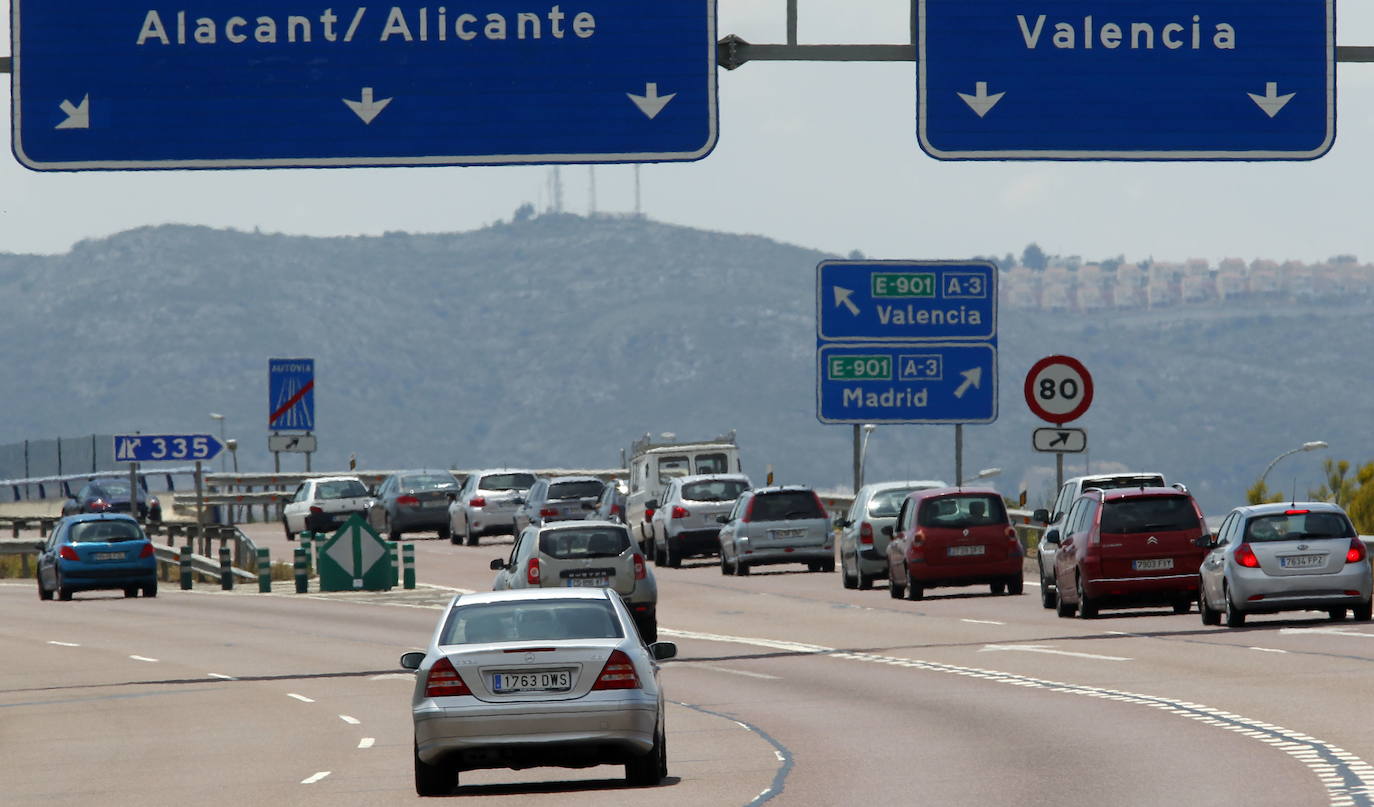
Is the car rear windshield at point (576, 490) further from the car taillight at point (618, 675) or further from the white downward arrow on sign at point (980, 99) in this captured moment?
the car taillight at point (618, 675)

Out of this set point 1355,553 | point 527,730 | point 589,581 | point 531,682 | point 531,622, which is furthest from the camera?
point 589,581

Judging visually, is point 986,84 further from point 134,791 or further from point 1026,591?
point 1026,591

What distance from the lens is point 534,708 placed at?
14.6 metres

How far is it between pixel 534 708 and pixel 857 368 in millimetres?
24589

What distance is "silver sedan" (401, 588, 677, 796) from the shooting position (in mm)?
14547

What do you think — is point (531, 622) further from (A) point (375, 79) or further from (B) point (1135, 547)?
(B) point (1135, 547)

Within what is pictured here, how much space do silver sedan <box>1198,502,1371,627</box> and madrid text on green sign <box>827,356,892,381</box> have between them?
1217cm

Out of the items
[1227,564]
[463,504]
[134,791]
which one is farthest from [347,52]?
[463,504]

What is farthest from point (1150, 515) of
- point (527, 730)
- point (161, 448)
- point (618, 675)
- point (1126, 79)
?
point (161, 448)

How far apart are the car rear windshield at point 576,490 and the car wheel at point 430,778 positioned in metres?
36.2

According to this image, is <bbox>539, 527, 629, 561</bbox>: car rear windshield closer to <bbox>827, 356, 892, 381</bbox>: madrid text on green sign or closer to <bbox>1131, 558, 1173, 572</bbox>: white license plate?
<bbox>1131, 558, 1173, 572</bbox>: white license plate

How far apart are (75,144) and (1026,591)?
2150 centimetres

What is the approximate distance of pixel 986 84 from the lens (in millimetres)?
18859

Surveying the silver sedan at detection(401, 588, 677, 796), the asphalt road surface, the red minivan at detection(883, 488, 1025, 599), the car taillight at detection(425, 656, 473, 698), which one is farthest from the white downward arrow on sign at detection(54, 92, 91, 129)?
the red minivan at detection(883, 488, 1025, 599)
